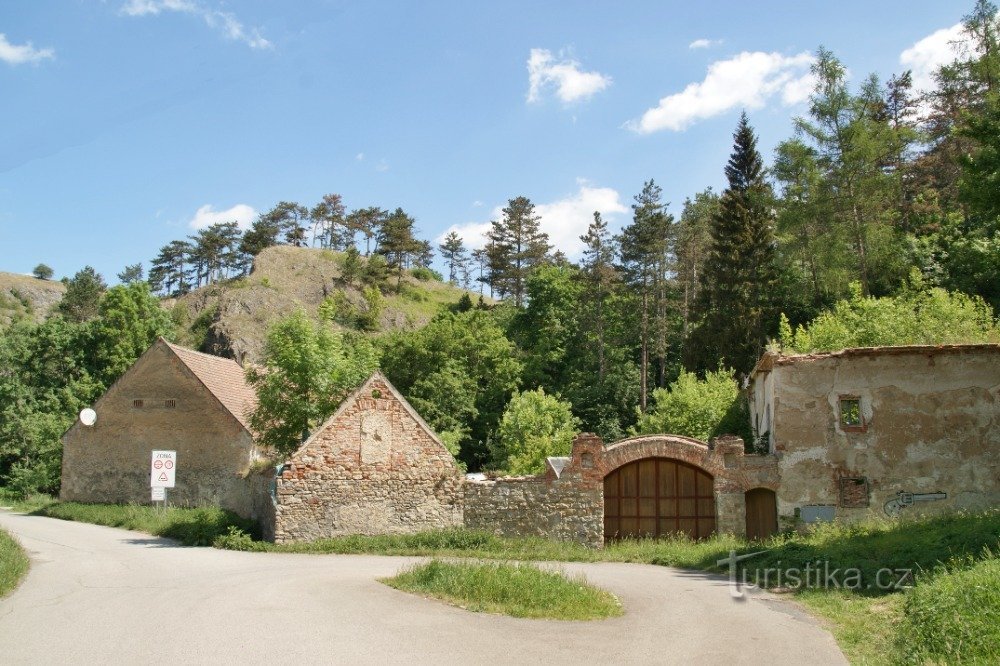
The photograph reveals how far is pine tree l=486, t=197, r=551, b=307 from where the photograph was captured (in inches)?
3356

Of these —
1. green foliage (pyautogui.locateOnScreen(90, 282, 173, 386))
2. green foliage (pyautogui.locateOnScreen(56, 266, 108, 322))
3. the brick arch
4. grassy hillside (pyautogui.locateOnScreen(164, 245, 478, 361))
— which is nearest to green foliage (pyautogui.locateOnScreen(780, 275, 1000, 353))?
the brick arch

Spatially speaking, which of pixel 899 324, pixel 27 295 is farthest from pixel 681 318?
pixel 27 295

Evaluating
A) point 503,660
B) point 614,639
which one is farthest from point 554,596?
point 503,660

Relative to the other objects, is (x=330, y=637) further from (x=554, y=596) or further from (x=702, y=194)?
(x=702, y=194)

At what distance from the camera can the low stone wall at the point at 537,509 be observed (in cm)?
2148

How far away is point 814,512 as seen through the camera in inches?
790

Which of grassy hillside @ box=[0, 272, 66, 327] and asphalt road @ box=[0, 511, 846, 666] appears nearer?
asphalt road @ box=[0, 511, 846, 666]

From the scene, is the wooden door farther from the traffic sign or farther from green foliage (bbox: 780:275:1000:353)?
the traffic sign

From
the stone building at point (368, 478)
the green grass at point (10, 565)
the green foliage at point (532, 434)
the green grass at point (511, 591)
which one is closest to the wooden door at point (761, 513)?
the stone building at point (368, 478)

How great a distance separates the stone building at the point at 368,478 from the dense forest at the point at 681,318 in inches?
128

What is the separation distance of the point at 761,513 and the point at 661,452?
10.2 ft

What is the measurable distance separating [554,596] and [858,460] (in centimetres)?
1154

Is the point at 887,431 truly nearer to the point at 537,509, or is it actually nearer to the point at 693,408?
the point at 537,509

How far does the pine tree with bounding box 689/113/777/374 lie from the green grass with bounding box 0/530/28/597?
114ft
